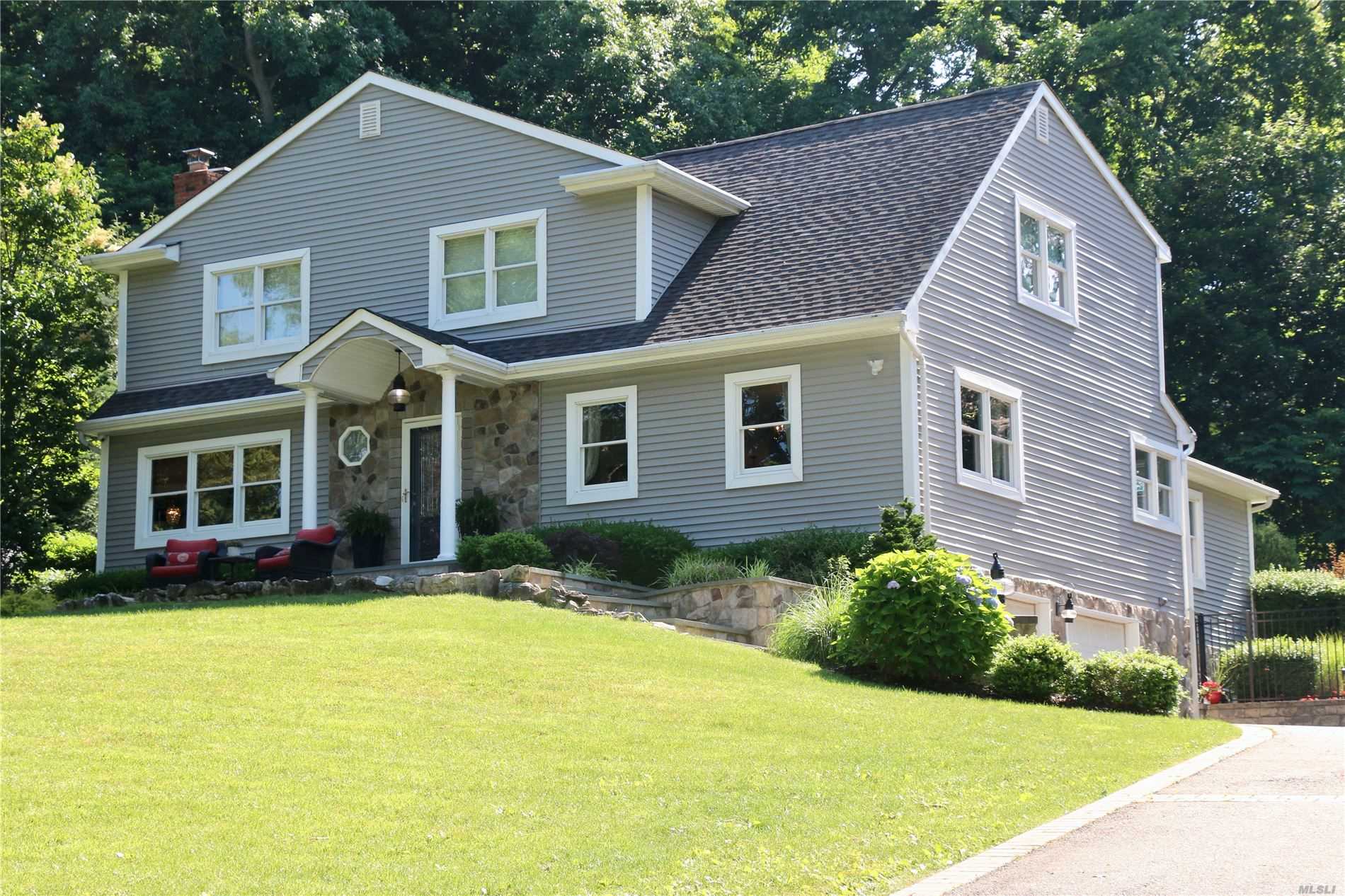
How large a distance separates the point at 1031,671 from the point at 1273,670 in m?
10.0

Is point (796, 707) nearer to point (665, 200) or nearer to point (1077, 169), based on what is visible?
point (665, 200)

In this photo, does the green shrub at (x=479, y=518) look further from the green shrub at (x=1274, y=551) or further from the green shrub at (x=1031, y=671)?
the green shrub at (x=1274, y=551)

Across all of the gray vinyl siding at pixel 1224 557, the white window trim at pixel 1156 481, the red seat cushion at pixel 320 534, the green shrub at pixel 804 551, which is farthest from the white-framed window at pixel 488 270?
the gray vinyl siding at pixel 1224 557

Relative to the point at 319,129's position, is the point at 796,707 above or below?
below

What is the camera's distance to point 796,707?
13898 millimetres

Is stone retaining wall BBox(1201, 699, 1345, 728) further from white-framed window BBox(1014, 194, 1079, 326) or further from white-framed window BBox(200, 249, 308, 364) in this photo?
white-framed window BBox(200, 249, 308, 364)

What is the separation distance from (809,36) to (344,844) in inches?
1551

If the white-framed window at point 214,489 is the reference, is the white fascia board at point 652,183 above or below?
above

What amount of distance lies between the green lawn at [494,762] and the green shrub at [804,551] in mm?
3266

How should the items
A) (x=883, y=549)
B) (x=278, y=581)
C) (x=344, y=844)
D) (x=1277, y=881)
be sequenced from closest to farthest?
(x=1277, y=881) < (x=344, y=844) < (x=883, y=549) < (x=278, y=581)

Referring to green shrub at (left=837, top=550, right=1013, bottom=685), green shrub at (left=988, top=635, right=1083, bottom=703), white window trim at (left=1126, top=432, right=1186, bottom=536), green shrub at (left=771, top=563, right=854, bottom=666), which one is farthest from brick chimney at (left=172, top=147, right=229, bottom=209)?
green shrub at (left=988, top=635, right=1083, bottom=703)

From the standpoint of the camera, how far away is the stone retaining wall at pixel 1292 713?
22.5m

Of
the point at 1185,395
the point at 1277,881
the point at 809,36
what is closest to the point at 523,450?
the point at 1277,881

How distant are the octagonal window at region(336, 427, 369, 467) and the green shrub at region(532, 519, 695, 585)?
4369 millimetres
